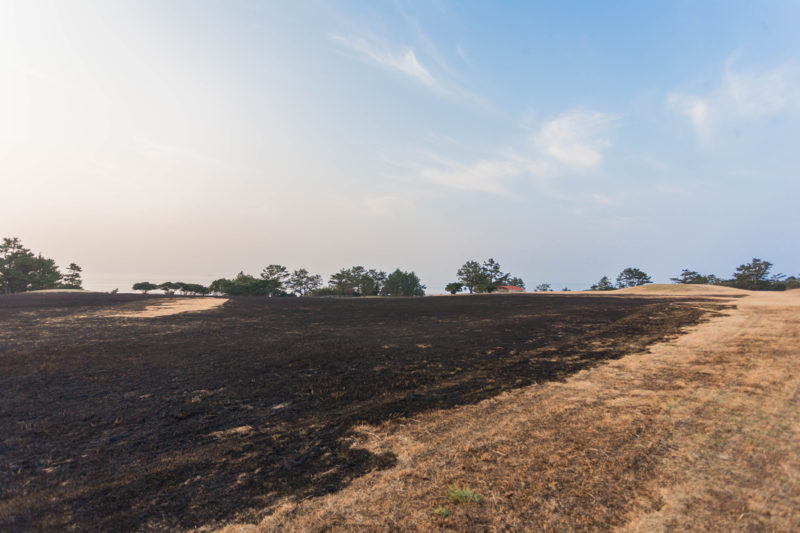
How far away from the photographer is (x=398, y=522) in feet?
10.1

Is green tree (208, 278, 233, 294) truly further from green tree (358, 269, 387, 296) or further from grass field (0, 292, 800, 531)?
grass field (0, 292, 800, 531)

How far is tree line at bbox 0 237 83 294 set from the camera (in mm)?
53156

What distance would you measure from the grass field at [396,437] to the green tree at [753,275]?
8757cm

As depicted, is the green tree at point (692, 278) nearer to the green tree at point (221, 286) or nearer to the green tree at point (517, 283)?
the green tree at point (517, 283)

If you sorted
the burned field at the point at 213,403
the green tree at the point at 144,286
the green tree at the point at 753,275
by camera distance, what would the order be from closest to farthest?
the burned field at the point at 213,403 < the green tree at the point at 144,286 < the green tree at the point at 753,275

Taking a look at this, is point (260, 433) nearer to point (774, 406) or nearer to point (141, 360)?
point (141, 360)

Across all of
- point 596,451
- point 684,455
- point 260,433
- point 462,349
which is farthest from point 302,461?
point 462,349

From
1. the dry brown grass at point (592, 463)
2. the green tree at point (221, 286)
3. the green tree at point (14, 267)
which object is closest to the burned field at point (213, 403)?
the dry brown grass at point (592, 463)

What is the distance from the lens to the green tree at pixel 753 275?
228 feet

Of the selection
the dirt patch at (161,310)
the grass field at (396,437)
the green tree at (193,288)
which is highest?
the green tree at (193,288)

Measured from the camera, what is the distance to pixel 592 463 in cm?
398

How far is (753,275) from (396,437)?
346 ft

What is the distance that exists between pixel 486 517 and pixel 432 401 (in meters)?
3.14

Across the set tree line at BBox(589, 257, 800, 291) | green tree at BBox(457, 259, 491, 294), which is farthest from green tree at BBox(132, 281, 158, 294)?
tree line at BBox(589, 257, 800, 291)
